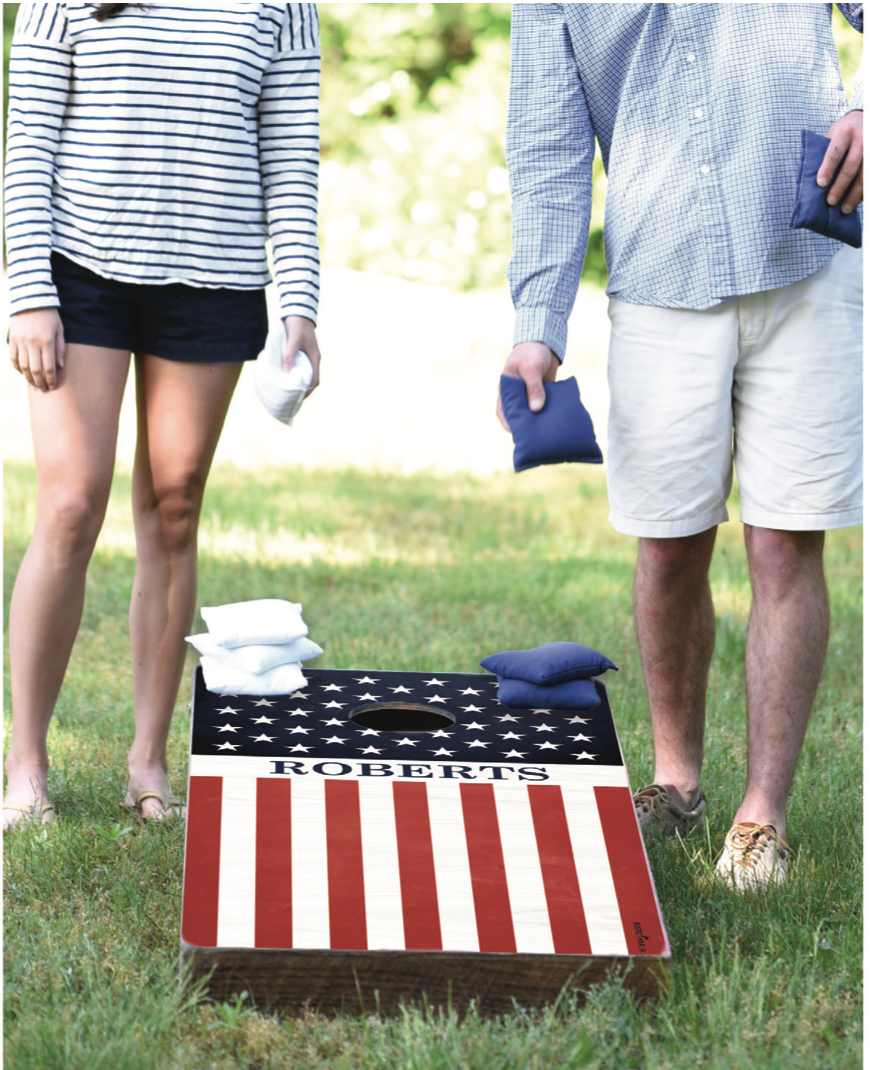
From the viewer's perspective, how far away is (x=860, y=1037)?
188 centimetres

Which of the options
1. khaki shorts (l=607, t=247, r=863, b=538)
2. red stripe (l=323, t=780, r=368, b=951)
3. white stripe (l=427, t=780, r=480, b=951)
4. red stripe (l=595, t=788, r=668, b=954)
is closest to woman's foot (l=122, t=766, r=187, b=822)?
red stripe (l=323, t=780, r=368, b=951)

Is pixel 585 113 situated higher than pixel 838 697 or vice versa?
pixel 585 113

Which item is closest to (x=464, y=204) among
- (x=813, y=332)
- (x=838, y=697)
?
(x=838, y=697)

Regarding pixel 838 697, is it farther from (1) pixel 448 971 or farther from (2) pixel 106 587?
(2) pixel 106 587

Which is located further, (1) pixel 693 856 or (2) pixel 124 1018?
(1) pixel 693 856

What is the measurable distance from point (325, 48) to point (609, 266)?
13.8 meters

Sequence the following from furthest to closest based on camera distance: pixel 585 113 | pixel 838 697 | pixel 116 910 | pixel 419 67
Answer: pixel 419 67, pixel 838 697, pixel 585 113, pixel 116 910

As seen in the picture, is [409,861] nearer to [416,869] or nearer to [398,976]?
[416,869]

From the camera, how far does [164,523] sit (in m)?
2.72

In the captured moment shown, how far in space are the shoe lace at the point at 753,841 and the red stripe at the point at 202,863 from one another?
0.99 m

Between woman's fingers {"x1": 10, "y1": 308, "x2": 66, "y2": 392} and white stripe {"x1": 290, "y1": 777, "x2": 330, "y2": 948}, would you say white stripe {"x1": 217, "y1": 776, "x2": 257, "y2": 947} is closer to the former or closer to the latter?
white stripe {"x1": 290, "y1": 777, "x2": 330, "y2": 948}

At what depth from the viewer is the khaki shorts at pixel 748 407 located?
2455mm

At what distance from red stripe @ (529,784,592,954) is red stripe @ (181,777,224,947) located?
520 millimetres

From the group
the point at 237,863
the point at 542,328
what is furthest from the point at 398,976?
the point at 542,328
